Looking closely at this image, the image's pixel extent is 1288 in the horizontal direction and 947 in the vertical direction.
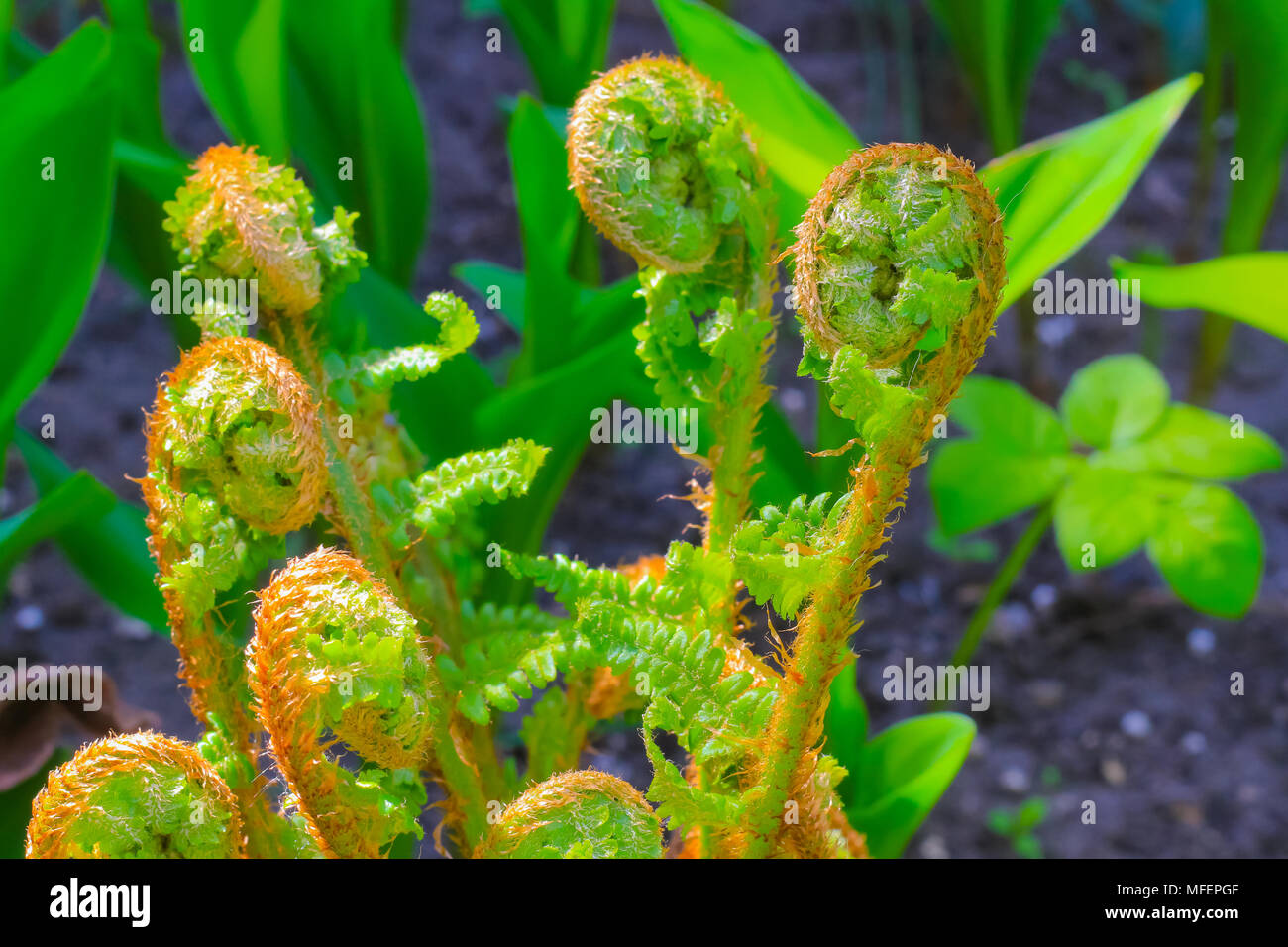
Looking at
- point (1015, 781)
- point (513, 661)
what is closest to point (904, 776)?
point (513, 661)

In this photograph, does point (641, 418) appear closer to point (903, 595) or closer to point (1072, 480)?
point (1072, 480)

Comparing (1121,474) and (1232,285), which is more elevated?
(1232,285)

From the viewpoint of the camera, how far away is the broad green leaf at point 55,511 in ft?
2.19

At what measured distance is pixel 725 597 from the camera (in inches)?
18.1

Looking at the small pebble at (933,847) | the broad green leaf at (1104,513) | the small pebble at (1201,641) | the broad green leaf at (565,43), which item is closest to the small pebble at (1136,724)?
the small pebble at (1201,641)

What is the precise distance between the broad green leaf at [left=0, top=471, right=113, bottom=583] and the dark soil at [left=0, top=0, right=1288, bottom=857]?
452mm

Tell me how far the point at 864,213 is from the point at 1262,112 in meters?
1.01

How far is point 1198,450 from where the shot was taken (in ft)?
2.94

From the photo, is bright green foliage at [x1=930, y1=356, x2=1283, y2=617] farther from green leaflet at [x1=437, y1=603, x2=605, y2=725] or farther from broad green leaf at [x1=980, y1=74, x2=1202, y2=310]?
green leaflet at [x1=437, y1=603, x2=605, y2=725]

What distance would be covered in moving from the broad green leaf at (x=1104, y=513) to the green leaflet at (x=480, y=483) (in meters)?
0.54

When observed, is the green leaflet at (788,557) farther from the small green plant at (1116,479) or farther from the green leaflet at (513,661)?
the small green plant at (1116,479)

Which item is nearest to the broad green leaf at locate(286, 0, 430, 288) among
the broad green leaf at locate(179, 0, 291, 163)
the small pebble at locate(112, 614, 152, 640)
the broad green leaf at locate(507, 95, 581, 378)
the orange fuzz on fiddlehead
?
the broad green leaf at locate(179, 0, 291, 163)

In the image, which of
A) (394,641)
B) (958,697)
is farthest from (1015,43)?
(394,641)

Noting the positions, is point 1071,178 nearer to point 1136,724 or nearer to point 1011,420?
point 1011,420
